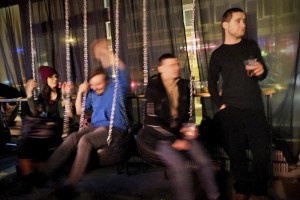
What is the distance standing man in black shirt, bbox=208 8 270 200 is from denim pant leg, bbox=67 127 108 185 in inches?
43.0

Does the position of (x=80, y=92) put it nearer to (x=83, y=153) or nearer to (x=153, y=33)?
(x=83, y=153)

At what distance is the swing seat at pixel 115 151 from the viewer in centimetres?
259

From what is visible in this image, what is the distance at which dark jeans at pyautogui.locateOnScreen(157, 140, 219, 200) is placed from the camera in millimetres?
2346

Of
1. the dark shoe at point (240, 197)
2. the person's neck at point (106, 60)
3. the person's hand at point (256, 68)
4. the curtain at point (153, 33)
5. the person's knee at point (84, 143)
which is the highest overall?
the curtain at point (153, 33)

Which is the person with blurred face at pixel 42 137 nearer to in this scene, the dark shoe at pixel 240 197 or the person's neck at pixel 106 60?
the person's neck at pixel 106 60

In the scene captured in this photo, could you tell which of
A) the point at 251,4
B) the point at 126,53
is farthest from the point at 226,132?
the point at 126,53

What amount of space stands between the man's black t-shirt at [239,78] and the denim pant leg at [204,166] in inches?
17.5

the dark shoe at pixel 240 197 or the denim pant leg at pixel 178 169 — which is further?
the dark shoe at pixel 240 197

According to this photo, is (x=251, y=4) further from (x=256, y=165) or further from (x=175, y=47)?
(x=256, y=165)

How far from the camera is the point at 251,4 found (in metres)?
3.16

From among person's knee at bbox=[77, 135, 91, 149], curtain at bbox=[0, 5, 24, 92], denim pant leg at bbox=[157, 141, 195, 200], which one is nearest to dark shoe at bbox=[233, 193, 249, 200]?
denim pant leg at bbox=[157, 141, 195, 200]

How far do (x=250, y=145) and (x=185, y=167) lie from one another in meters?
0.60

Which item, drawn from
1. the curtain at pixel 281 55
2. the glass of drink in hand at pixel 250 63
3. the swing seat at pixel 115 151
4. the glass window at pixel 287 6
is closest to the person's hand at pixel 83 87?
the swing seat at pixel 115 151

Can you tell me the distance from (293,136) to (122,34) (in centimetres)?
227
